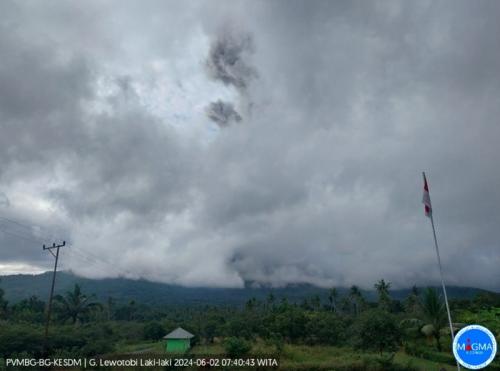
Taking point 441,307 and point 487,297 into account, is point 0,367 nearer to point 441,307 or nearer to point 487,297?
point 441,307

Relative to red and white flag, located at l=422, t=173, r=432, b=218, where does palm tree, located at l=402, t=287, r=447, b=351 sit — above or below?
below

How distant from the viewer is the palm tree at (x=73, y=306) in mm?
69562

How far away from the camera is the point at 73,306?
70.1 meters

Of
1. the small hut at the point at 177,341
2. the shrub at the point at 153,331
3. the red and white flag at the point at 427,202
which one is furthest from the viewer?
→ the shrub at the point at 153,331

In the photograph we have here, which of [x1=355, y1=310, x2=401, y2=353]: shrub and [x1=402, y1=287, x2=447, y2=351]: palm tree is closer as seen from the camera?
[x1=355, y1=310, x2=401, y2=353]: shrub

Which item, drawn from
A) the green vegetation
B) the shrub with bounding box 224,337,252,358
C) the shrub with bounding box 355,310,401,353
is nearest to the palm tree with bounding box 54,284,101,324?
the green vegetation

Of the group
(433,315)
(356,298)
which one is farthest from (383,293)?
(433,315)

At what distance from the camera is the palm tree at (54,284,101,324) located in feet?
228

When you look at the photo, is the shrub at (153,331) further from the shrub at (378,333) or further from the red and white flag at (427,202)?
the red and white flag at (427,202)

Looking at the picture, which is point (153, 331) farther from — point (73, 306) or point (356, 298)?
point (356, 298)

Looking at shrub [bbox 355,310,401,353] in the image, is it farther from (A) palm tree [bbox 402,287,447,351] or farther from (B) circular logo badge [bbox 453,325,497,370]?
(B) circular logo badge [bbox 453,325,497,370]

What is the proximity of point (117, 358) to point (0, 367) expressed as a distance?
712cm

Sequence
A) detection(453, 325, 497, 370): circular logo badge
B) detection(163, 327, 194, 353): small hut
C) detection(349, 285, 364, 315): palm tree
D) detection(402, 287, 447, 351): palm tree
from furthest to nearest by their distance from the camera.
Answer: detection(349, 285, 364, 315): palm tree → detection(163, 327, 194, 353): small hut → detection(402, 287, 447, 351): palm tree → detection(453, 325, 497, 370): circular logo badge

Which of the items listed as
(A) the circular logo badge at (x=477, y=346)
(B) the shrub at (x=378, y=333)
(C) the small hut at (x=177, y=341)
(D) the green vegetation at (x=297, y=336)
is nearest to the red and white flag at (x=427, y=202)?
(A) the circular logo badge at (x=477, y=346)
